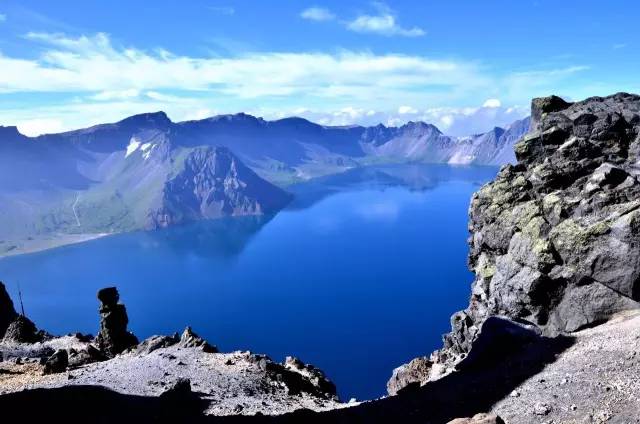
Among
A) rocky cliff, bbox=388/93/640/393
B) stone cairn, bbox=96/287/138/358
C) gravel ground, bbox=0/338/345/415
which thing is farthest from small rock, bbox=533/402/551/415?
stone cairn, bbox=96/287/138/358

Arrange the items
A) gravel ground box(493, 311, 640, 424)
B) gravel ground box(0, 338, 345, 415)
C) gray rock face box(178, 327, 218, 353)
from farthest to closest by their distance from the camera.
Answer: gray rock face box(178, 327, 218, 353)
gravel ground box(0, 338, 345, 415)
gravel ground box(493, 311, 640, 424)

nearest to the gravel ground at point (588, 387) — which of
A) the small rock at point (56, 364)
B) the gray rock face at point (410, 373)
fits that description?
the gray rock face at point (410, 373)

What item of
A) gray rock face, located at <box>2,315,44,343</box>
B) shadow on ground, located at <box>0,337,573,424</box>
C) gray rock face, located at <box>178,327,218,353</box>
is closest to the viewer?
shadow on ground, located at <box>0,337,573,424</box>

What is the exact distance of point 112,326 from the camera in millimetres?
59062

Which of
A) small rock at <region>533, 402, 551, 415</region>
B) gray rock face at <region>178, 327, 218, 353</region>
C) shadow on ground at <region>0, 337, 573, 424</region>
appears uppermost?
small rock at <region>533, 402, 551, 415</region>

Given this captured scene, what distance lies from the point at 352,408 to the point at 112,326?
1462 inches

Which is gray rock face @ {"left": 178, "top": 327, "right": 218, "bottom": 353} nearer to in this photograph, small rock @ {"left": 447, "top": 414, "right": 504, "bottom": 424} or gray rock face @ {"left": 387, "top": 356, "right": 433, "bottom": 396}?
gray rock face @ {"left": 387, "top": 356, "right": 433, "bottom": 396}

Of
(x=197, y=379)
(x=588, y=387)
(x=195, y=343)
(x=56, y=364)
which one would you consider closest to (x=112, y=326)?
(x=195, y=343)

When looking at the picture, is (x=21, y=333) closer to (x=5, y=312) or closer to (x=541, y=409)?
(x=5, y=312)

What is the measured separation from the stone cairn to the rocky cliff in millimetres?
31314

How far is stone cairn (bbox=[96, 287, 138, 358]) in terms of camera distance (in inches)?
2295

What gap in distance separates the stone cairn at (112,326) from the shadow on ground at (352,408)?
986 inches

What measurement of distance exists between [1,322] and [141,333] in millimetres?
114081

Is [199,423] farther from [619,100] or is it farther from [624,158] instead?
[619,100]
